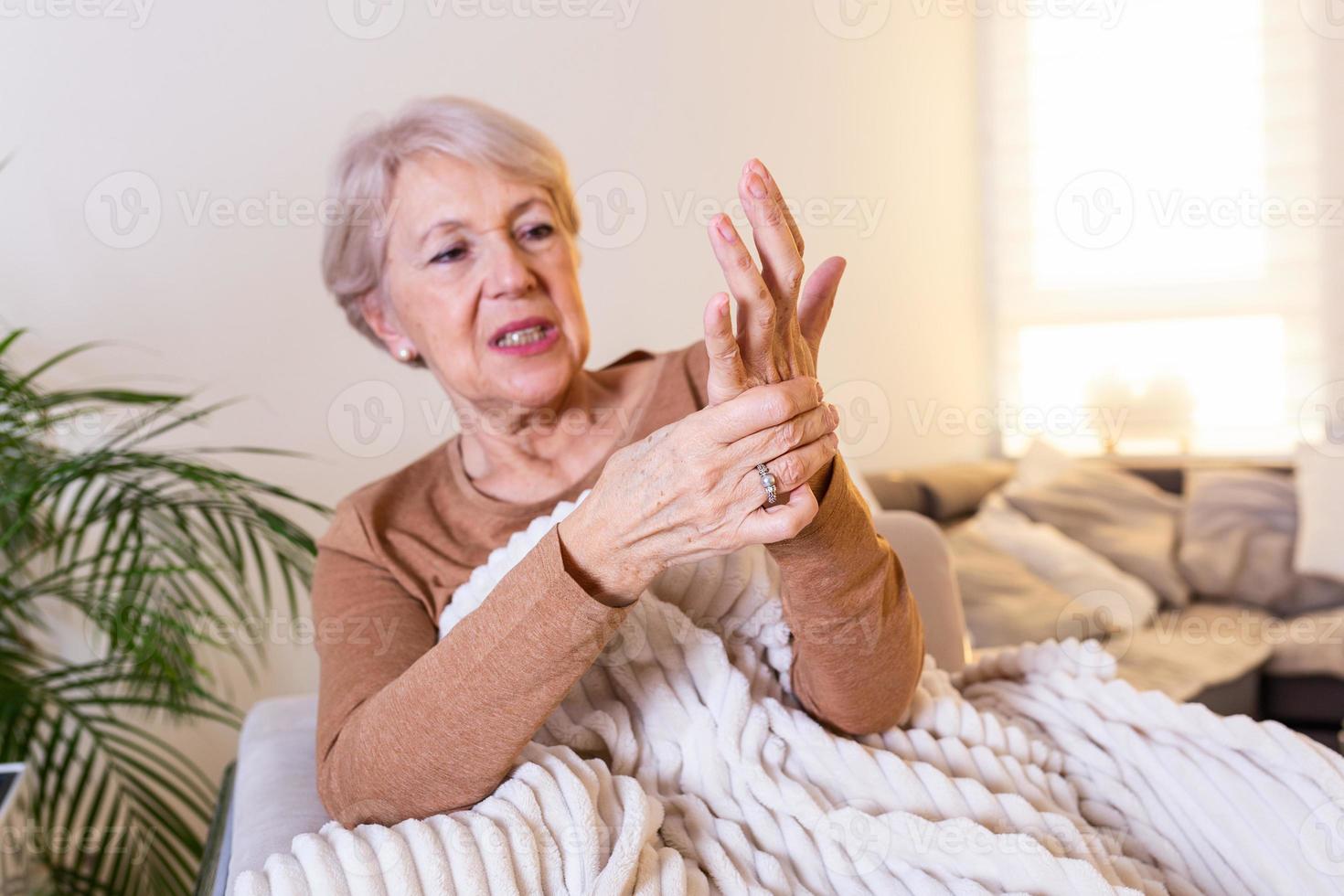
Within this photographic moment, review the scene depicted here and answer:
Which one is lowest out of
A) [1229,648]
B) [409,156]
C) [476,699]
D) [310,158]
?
[1229,648]

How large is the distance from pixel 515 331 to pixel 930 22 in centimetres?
359

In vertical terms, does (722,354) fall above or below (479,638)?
Result: above

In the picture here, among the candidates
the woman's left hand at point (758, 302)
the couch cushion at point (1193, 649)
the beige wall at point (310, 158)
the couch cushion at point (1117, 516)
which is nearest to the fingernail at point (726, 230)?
the woman's left hand at point (758, 302)

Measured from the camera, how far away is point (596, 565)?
3.33 feet

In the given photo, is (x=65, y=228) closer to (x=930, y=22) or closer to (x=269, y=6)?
(x=269, y=6)

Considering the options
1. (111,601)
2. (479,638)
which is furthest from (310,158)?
(479,638)

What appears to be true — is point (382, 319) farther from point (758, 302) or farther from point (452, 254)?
point (758, 302)

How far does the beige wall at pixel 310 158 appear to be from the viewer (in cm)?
245

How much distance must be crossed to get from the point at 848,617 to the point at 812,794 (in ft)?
0.55

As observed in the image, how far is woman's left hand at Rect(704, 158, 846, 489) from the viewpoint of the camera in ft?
3.14

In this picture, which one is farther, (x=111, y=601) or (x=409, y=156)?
(x=111, y=601)

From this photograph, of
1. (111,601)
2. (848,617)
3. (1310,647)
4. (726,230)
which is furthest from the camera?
(1310,647)

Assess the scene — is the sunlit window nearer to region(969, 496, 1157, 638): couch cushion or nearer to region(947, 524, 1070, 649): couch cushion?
region(969, 496, 1157, 638): couch cushion

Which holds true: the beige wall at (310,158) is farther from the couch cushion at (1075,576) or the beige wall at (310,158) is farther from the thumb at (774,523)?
the thumb at (774,523)
